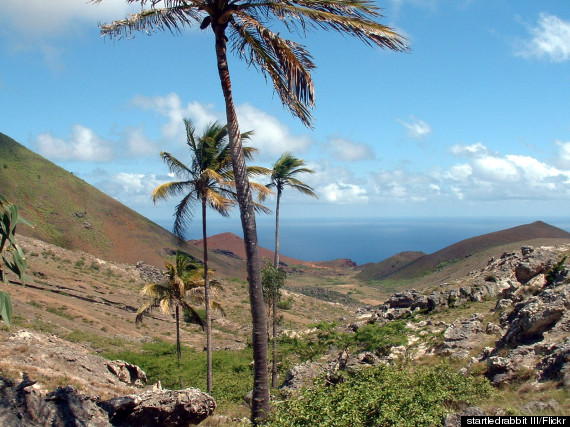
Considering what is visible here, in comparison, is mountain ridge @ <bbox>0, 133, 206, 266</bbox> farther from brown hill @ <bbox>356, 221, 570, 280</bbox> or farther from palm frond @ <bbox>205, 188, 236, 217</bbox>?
palm frond @ <bbox>205, 188, 236, 217</bbox>

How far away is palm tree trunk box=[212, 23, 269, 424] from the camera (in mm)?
7109

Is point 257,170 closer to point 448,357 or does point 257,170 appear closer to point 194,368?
point 448,357

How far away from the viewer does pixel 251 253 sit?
7211 mm

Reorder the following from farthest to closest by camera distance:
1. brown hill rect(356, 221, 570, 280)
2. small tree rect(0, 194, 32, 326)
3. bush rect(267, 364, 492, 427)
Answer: brown hill rect(356, 221, 570, 280) < bush rect(267, 364, 492, 427) < small tree rect(0, 194, 32, 326)

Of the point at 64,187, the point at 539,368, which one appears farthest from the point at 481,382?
the point at 64,187

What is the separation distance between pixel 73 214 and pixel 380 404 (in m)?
59.9

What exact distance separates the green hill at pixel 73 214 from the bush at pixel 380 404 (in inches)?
1964

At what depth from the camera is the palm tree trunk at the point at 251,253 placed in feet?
23.3

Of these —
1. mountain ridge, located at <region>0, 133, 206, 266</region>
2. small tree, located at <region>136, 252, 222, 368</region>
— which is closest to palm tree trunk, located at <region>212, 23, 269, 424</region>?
small tree, located at <region>136, 252, 222, 368</region>

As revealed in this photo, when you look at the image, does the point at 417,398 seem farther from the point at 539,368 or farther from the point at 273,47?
the point at 273,47

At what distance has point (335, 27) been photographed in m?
6.64

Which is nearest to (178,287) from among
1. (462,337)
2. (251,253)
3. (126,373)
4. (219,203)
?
(126,373)

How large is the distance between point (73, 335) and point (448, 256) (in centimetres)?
6691

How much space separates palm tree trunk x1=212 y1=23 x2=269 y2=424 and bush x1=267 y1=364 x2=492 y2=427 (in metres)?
0.40
